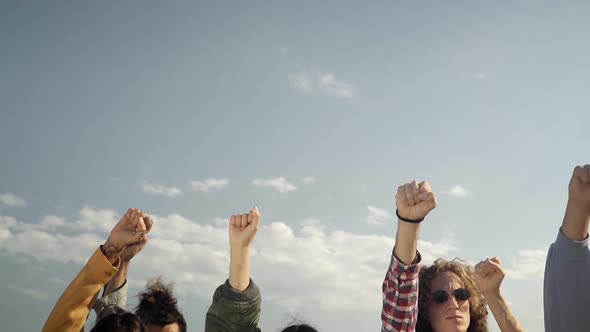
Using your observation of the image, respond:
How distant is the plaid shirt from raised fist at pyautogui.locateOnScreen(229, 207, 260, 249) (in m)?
1.32

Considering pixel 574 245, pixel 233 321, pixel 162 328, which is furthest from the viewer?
pixel 162 328

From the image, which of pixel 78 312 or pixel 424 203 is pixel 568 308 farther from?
pixel 78 312

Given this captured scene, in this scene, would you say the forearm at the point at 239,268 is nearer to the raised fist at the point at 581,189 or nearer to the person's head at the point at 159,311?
the person's head at the point at 159,311

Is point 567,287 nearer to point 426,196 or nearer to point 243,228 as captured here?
point 426,196

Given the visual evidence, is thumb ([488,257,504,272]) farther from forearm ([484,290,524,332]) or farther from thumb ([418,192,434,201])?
thumb ([418,192,434,201])

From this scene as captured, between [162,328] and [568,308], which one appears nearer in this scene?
[568,308]

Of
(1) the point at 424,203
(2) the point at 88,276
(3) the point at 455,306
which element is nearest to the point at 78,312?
(2) the point at 88,276

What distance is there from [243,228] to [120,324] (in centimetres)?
143

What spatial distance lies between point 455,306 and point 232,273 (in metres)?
2.86

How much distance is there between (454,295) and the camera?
21.2ft

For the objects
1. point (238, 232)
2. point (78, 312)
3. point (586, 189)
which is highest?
point (586, 189)

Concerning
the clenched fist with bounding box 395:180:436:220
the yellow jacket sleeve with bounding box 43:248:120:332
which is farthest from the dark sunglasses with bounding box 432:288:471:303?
the yellow jacket sleeve with bounding box 43:248:120:332

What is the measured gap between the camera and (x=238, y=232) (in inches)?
203

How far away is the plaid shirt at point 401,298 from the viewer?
475 cm
